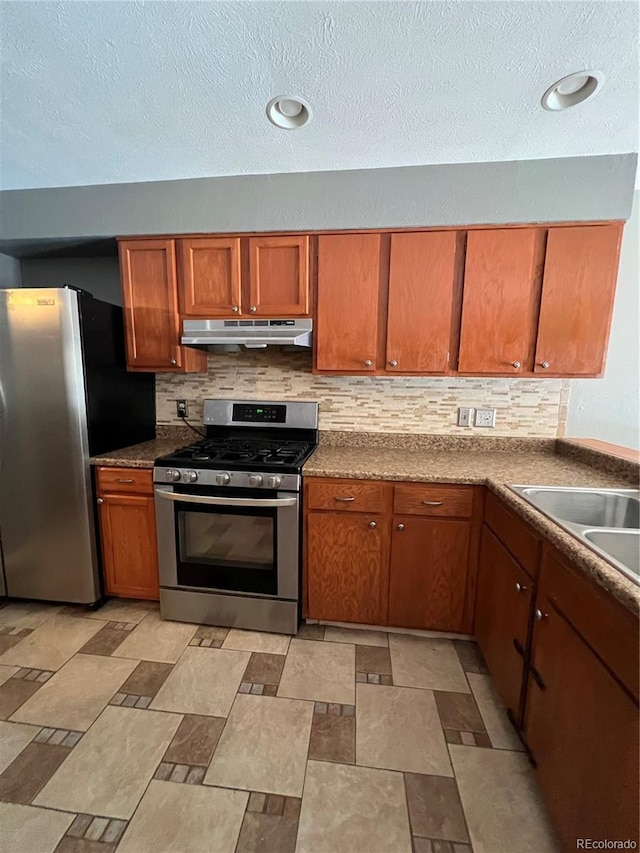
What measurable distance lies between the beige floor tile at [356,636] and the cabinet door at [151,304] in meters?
1.74

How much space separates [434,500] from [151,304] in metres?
1.92

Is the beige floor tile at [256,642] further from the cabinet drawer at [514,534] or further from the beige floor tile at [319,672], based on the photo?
the cabinet drawer at [514,534]

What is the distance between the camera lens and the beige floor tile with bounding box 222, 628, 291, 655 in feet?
5.64

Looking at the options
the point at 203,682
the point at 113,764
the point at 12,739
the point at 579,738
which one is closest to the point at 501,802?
the point at 579,738

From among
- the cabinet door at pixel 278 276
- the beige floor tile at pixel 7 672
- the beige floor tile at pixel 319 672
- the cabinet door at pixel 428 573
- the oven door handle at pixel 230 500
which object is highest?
the cabinet door at pixel 278 276

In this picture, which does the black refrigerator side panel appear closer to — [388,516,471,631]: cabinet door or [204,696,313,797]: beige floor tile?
[204,696,313,797]: beige floor tile

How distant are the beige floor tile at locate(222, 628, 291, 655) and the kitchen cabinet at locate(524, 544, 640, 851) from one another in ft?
3.54

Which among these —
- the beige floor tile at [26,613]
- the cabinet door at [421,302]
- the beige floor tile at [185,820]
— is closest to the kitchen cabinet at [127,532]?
the beige floor tile at [26,613]

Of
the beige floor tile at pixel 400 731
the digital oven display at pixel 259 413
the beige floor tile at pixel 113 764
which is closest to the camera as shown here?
the beige floor tile at pixel 113 764

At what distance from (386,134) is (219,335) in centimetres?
123

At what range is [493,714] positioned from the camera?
1404mm

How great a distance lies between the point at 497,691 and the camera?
1.47 m

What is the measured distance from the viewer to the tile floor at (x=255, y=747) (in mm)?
1031

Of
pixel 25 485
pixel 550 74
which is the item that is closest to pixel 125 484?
pixel 25 485
